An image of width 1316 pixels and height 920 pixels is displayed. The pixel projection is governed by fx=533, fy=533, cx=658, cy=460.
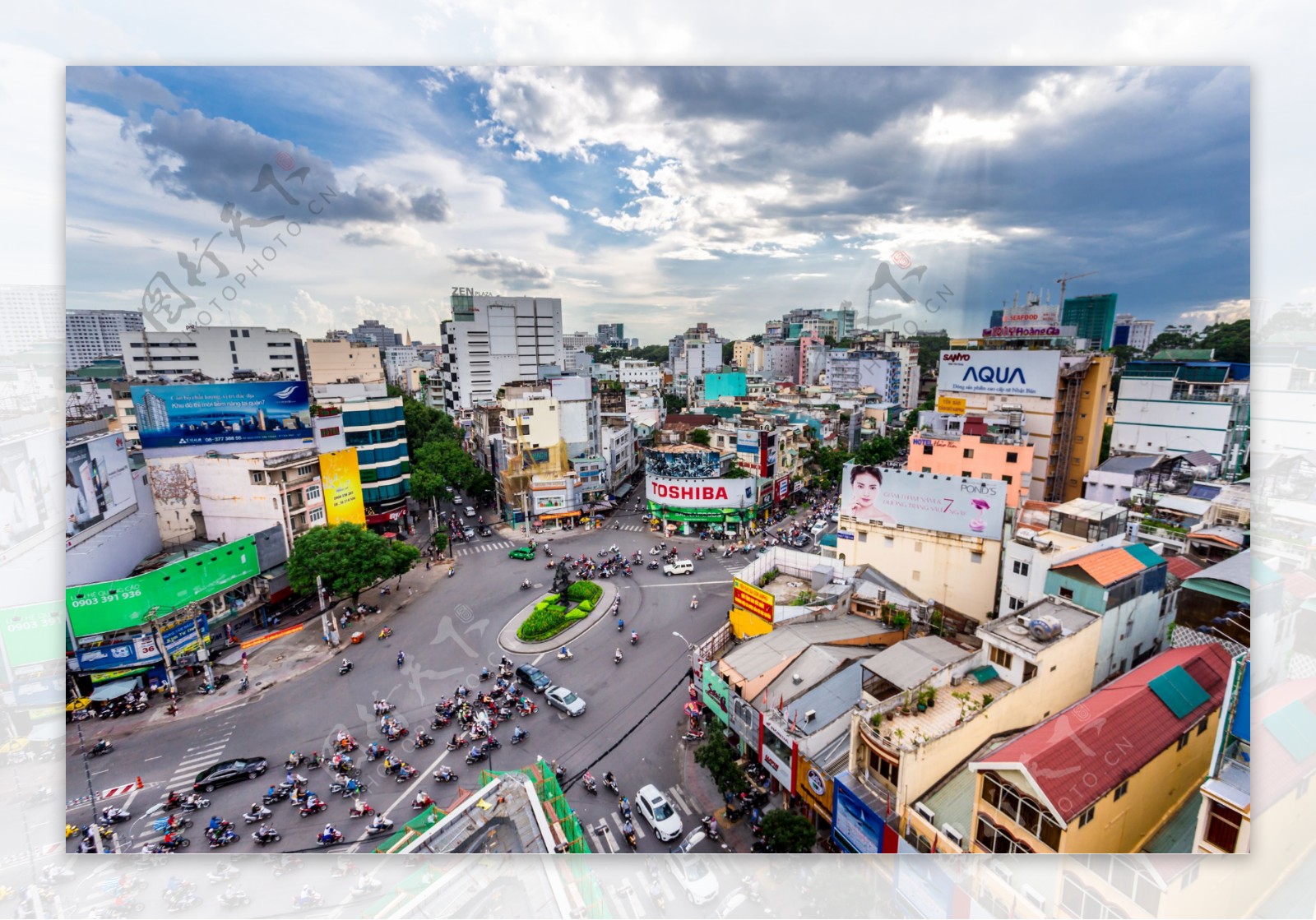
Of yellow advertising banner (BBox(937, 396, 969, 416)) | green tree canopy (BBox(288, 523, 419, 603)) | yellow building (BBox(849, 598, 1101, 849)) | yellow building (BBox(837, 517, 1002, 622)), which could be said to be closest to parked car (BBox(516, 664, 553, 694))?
green tree canopy (BBox(288, 523, 419, 603))

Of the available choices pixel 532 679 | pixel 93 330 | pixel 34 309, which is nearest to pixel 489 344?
pixel 93 330

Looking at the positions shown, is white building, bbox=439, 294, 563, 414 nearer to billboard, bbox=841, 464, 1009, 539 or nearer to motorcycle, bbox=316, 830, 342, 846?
billboard, bbox=841, 464, 1009, 539

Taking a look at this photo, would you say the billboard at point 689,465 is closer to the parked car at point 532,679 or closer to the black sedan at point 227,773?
the parked car at point 532,679

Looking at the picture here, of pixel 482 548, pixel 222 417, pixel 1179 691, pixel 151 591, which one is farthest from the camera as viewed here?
pixel 482 548

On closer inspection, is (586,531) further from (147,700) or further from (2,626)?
(2,626)

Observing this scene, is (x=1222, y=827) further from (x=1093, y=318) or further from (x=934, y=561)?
(x=1093, y=318)

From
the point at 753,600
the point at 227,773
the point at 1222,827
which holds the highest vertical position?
the point at 1222,827
